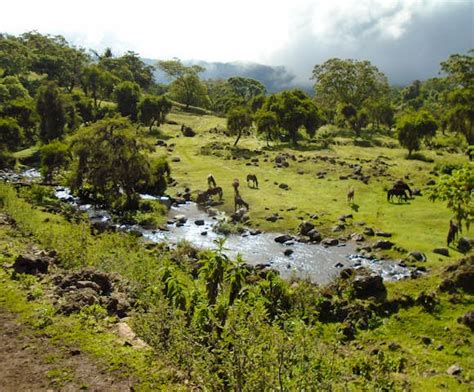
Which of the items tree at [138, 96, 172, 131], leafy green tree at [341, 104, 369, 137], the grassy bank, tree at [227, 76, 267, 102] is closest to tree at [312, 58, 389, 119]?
Result: leafy green tree at [341, 104, 369, 137]

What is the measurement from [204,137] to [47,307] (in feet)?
201

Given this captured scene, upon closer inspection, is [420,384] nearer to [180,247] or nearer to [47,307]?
[47,307]

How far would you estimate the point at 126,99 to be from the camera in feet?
262

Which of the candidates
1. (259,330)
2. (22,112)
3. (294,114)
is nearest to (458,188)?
(259,330)

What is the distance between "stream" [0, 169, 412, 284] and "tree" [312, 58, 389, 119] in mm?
70413

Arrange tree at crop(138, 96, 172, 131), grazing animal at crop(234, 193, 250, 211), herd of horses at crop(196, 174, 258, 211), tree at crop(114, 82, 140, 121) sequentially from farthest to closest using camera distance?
1. tree at crop(114, 82, 140, 121)
2. tree at crop(138, 96, 172, 131)
3. herd of horses at crop(196, 174, 258, 211)
4. grazing animal at crop(234, 193, 250, 211)

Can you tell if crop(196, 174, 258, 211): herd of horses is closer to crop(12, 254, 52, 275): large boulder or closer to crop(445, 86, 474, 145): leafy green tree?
Result: crop(12, 254, 52, 275): large boulder

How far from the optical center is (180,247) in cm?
2669

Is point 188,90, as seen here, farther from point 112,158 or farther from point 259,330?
point 259,330

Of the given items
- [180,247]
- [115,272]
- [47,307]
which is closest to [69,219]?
[180,247]

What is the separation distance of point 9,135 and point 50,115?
20.5ft

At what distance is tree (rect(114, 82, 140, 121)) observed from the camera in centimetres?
7965

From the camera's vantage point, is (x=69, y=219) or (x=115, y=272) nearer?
(x=115, y=272)

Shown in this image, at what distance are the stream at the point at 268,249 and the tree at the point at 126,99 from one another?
4535 centimetres
